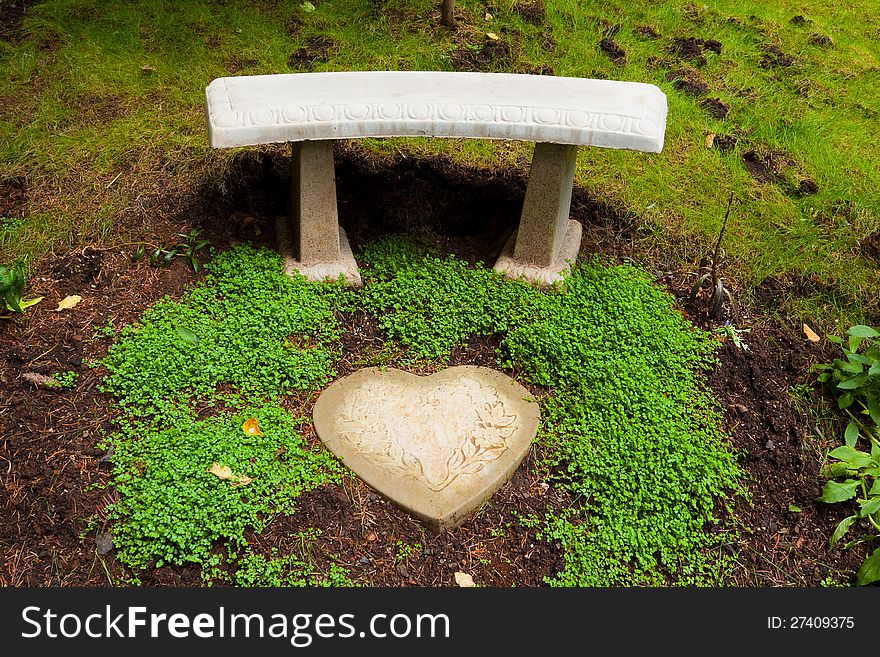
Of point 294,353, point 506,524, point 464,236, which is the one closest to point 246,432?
point 294,353

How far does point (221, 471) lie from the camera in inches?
116

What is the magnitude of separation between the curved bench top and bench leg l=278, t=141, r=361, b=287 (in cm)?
23

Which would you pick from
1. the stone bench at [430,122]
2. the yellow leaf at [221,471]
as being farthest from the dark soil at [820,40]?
the yellow leaf at [221,471]

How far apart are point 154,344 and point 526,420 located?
67.9 inches

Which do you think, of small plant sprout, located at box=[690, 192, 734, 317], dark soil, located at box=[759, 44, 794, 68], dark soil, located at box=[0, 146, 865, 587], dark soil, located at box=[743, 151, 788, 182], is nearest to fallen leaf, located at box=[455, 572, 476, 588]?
dark soil, located at box=[0, 146, 865, 587]

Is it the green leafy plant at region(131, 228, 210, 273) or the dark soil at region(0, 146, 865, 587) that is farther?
the green leafy plant at region(131, 228, 210, 273)

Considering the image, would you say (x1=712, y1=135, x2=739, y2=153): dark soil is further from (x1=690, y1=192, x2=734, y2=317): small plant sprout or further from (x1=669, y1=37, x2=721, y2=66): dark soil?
(x1=690, y1=192, x2=734, y2=317): small plant sprout

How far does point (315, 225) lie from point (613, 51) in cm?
325

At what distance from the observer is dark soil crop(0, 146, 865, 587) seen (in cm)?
284

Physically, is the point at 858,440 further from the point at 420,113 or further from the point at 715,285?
the point at 420,113

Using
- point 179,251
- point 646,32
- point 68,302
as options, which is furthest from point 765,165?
point 68,302

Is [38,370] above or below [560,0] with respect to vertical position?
below

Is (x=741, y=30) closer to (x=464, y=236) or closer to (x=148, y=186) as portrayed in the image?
(x=464, y=236)

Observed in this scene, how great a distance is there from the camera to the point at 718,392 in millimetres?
3568
